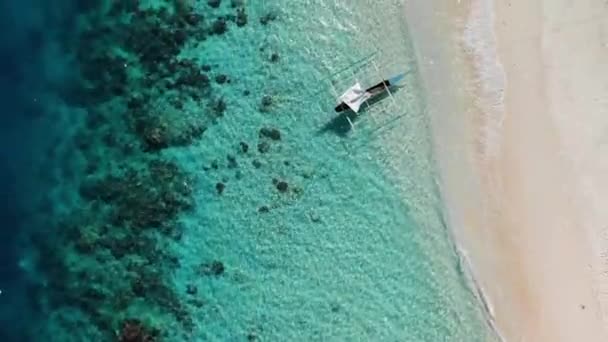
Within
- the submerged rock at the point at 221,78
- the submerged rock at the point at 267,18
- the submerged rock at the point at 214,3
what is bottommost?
the submerged rock at the point at 221,78

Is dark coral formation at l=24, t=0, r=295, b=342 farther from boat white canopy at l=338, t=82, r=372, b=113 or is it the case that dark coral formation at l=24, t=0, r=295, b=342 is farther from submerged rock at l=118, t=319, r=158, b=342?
boat white canopy at l=338, t=82, r=372, b=113

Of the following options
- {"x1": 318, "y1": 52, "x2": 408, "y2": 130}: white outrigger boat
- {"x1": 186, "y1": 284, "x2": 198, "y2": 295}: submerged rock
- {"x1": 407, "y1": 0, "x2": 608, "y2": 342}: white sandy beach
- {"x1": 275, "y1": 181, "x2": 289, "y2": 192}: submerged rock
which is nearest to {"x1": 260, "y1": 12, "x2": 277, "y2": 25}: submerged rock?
{"x1": 318, "y1": 52, "x2": 408, "y2": 130}: white outrigger boat

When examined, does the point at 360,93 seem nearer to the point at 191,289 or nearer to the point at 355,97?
the point at 355,97

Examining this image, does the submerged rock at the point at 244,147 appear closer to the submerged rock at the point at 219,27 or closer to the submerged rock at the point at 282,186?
the submerged rock at the point at 282,186

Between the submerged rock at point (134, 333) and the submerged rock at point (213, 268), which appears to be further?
the submerged rock at point (213, 268)

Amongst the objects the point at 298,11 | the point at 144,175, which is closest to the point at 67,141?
the point at 144,175

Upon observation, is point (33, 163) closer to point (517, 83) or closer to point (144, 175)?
point (144, 175)

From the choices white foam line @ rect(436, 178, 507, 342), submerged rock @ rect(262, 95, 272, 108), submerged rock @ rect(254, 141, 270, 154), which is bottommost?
white foam line @ rect(436, 178, 507, 342)

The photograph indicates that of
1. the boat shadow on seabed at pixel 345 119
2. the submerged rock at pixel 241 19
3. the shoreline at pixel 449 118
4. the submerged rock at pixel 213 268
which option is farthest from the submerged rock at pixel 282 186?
the submerged rock at pixel 241 19
